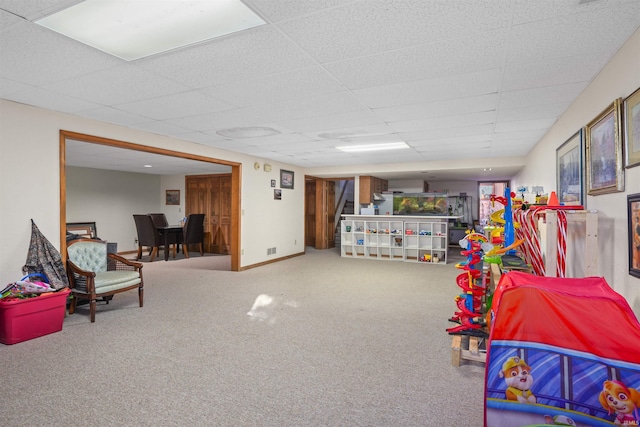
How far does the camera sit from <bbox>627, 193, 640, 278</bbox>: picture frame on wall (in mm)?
1818

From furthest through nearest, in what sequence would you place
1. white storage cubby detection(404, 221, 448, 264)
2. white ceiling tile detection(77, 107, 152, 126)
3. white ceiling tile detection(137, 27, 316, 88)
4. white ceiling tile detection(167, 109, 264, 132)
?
white storage cubby detection(404, 221, 448, 264) < white ceiling tile detection(167, 109, 264, 132) < white ceiling tile detection(77, 107, 152, 126) < white ceiling tile detection(137, 27, 316, 88)

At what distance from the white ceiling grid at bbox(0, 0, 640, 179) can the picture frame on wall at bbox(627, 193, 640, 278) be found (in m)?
0.97

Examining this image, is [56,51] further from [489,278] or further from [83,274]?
[489,278]

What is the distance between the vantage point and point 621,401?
4.48 feet

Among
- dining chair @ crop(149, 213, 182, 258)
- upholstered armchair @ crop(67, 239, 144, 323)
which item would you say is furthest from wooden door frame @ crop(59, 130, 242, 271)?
dining chair @ crop(149, 213, 182, 258)

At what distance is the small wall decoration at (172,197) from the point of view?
9891 millimetres

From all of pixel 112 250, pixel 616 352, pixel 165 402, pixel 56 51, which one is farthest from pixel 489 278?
pixel 112 250

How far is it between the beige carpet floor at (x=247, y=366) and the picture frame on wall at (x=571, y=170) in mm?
1732

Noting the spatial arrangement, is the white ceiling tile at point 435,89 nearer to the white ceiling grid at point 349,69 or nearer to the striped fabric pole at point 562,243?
the white ceiling grid at point 349,69

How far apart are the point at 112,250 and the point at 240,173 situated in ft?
8.32

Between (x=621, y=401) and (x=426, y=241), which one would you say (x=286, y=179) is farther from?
(x=621, y=401)

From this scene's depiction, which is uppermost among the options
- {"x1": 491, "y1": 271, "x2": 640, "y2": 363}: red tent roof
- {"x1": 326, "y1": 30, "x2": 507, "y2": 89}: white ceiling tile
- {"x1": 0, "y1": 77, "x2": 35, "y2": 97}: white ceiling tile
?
{"x1": 0, "y1": 77, "x2": 35, "y2": 97}: white ceiling tile

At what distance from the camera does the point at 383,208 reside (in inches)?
378

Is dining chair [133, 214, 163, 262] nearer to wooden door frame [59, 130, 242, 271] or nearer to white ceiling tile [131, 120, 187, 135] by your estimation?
wooden door frame [59, 130, 242, 271]
